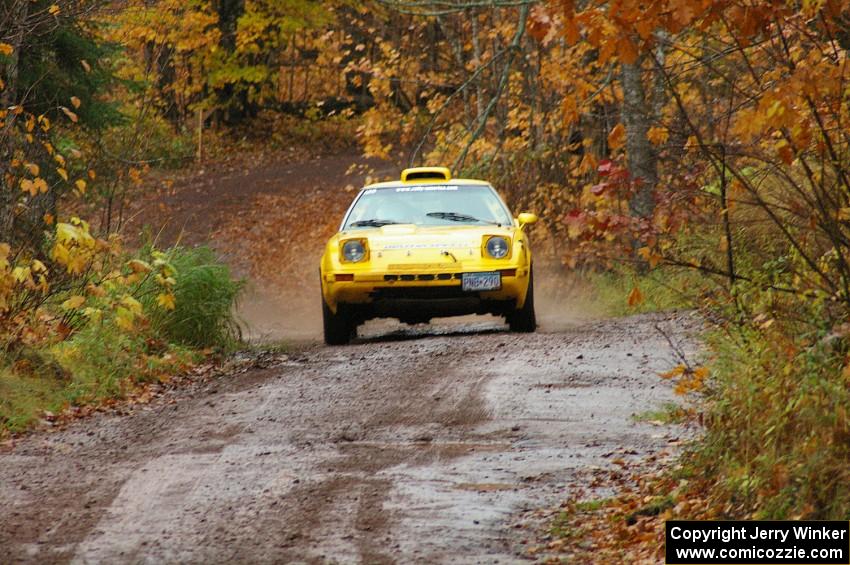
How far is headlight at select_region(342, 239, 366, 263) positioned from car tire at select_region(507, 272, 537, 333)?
1.63 m

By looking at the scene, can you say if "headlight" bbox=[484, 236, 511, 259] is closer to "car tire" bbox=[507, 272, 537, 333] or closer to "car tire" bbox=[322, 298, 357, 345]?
"car tire" bbox=[507, 272, 537, 333]

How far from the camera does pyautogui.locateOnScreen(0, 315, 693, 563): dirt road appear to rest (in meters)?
6.04

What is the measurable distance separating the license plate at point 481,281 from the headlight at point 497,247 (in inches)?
7.8

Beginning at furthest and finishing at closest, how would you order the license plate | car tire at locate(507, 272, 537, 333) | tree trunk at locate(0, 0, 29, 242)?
car tire at locate(507, 272, 537, 333)
the license plate
tree trunk at locate(0, 0, 29, 242)

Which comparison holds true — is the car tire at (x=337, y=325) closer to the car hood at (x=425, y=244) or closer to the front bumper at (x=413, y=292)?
the front bumper at (x=413, y=292)

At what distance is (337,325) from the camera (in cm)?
1381

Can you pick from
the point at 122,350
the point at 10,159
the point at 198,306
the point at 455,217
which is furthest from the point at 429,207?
the point at 10,159

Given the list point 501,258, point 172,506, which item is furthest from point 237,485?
point 501,258

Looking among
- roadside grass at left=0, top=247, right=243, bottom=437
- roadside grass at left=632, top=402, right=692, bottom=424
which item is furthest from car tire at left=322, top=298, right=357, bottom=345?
roadside grass at left=632, top=402, right=692, bottom=424

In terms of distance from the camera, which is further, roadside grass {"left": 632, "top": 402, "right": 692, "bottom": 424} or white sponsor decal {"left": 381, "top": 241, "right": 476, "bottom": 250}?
white sponsor decal {"left": 381, "top": 241, "right": 476, "bottom": 250}

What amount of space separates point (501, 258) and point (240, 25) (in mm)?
26860

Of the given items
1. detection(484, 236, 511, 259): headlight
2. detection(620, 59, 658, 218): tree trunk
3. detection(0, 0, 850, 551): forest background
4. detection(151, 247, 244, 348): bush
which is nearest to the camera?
detection(0, 0, 850, 551): forest background

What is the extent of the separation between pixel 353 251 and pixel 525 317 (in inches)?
72.3

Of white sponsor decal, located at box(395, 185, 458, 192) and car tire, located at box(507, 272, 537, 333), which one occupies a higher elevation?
white sponsor decal, located at box(395, 185, 458, 192)
